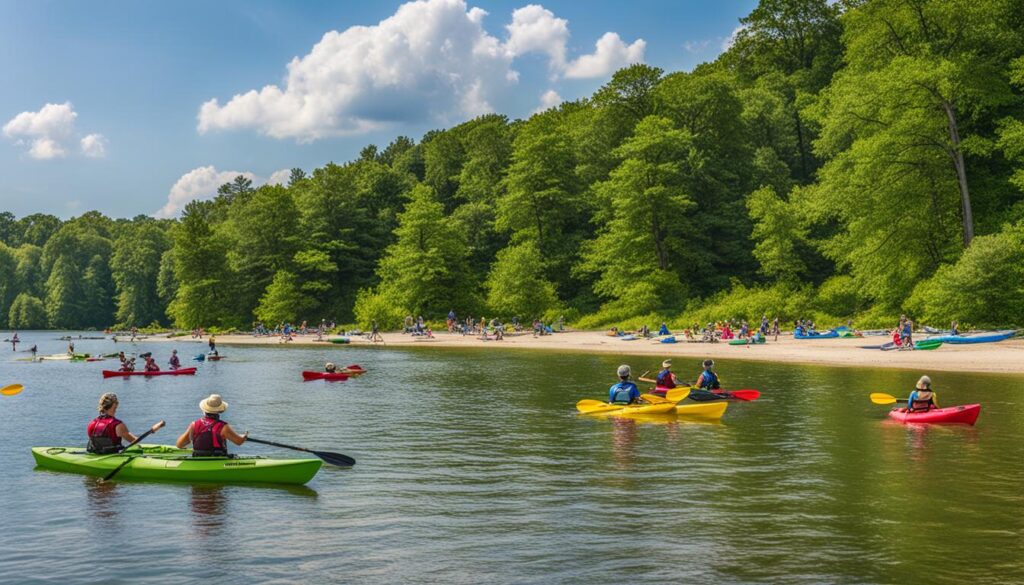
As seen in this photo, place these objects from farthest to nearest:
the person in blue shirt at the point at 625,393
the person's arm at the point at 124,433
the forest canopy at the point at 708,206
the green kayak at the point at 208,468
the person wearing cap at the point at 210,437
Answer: the forest canopy at the point at 708,206 → the person in blue shirt at the point at 625,393 → the person's arm at the point at 124,433 → the person wearing cap at the point at 210,437 → the green kayak at the point at 208,468

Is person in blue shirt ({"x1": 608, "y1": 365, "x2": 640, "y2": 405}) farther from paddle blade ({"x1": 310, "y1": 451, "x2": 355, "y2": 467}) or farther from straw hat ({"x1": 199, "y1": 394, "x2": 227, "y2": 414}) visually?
straw hat ({"x1": 199, "y1": 394, "x2": 227, "y2": 414})

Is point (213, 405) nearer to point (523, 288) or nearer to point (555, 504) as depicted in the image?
point (555, 504)

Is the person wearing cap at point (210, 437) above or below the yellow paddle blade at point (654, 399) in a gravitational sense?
above

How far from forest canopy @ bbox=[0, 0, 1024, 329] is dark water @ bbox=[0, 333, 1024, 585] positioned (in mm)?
28350

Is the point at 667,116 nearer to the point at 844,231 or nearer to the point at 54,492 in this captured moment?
the point at 844,231

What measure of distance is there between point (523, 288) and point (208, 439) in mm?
58322

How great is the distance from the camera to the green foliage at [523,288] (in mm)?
73688

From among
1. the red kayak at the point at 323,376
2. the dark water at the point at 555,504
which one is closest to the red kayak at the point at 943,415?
the dark water at the point at 555,504

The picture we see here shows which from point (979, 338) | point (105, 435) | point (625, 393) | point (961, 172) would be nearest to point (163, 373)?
point (105, 435)

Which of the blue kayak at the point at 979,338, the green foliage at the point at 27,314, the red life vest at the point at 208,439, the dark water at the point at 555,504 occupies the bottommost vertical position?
the dark water at the point at 555,504

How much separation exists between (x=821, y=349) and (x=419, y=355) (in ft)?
87.2

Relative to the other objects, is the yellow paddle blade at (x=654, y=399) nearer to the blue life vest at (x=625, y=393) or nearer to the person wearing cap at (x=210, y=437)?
the blue life vest at (x=625, y=393)

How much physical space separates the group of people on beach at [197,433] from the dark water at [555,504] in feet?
2.98

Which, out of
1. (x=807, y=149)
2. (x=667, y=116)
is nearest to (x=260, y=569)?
(x=667, y=116)
